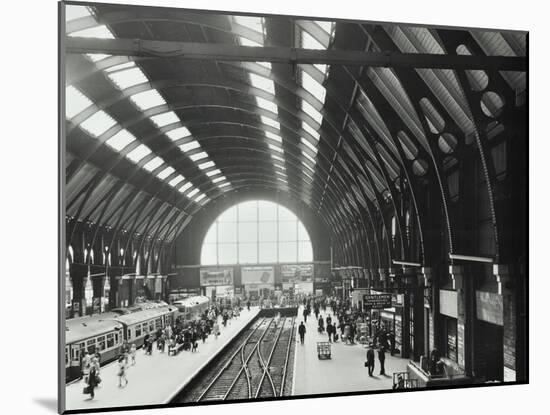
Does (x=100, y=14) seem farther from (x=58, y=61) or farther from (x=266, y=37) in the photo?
(x=266, y=37)

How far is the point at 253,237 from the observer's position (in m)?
13.6

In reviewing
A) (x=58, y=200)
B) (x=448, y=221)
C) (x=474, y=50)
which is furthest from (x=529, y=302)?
(x=58, y=200)

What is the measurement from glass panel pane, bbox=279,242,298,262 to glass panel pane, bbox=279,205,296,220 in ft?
1.80

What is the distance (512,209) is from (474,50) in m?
3.43

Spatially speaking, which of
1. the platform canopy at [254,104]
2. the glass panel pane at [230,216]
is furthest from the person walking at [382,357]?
the glass panel pane at [230,216]

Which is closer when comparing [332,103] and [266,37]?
[266,37]

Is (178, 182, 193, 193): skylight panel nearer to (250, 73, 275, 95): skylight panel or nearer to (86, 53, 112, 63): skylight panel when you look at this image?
(250, 73, 275, 95): skylight panel

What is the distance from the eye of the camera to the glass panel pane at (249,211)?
540 inches

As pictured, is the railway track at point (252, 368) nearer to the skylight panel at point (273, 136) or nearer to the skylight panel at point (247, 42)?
the skylight panel at point (273, 136)

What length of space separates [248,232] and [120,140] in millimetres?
3201

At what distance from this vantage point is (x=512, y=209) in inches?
545

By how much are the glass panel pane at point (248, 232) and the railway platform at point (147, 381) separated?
2.14 metres

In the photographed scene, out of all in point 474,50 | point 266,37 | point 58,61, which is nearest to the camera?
point 58,61

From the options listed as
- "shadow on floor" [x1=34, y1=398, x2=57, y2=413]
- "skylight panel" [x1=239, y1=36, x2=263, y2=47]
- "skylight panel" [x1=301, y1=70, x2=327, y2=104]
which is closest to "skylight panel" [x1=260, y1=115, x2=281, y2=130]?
"skylight panel" [x1=301, y1=70, x2=327, y2=104]
